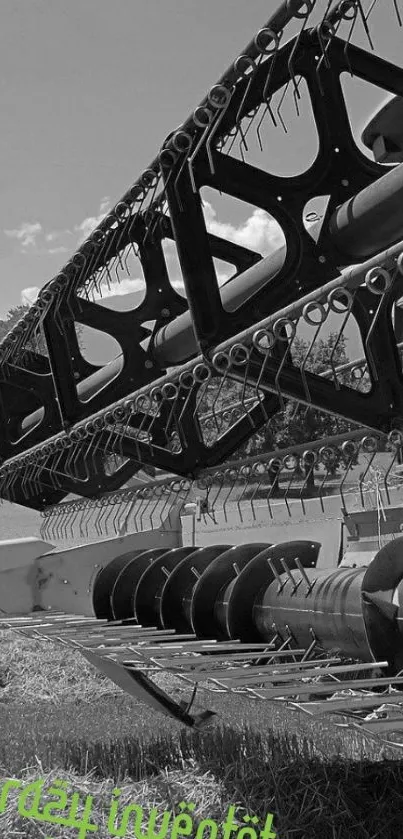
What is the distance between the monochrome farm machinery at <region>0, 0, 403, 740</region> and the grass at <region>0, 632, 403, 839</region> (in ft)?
1.20

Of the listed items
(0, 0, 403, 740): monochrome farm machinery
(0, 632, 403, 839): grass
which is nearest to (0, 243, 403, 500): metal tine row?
(0, 0, 403, 740): monochrome farm machinery

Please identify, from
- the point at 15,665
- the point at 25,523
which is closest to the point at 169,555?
the point at 15,665

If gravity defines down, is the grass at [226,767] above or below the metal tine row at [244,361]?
below

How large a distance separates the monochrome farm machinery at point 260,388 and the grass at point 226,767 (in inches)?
14.4

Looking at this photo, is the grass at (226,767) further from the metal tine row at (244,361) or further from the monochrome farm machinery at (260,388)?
the metal tine row at (244,361)

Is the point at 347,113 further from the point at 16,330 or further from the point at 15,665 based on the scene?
the point at 15,665

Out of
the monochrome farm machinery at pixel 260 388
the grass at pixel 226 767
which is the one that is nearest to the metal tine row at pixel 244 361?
the monochrome farm machinery at pixel 260 388

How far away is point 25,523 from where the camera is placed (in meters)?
16.5

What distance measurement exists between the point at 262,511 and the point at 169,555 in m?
1.69

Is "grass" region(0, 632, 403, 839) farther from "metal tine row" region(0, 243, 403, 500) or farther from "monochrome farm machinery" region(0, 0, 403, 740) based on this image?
"metal tine row" region(0, 243, 403, 500)

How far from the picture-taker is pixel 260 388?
11.9 ft

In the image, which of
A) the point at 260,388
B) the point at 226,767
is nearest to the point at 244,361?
the point at 260,388

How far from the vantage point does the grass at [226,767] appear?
3971 millimetres

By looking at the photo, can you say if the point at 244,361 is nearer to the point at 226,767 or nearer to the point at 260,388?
the point at 260,388
